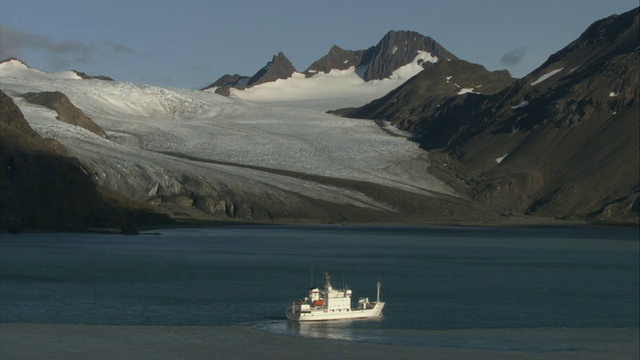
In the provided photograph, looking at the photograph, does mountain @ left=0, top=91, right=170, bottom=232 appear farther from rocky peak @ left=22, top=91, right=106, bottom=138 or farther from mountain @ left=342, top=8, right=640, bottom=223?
mountain @ left=342, top=8, right=640, bottom=223

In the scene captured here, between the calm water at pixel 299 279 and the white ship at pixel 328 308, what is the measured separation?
799mm

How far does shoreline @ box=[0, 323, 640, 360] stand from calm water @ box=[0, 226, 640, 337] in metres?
2.01

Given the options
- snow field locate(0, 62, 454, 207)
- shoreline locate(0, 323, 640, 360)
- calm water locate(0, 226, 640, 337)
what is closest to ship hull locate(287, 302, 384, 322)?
calm water locate(0, 226, 640, 337)

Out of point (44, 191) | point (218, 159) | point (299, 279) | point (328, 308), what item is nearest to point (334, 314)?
point (328, 308)

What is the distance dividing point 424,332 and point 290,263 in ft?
113

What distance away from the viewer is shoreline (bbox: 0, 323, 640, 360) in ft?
127

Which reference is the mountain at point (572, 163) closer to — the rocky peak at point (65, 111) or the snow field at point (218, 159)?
the snow field at point (218, 159)

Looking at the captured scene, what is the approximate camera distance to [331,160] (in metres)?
185

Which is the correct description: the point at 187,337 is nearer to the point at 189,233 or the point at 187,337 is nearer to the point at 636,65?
the point at 189,233

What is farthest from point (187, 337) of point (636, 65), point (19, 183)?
point (636, 65)

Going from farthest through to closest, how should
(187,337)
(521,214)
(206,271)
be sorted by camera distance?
1. (521,214)
2. (206,271)
3. (187,337)

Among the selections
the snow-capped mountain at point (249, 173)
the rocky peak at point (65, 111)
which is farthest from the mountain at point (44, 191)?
the rocky peak at point (65, 111)

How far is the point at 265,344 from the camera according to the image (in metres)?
41.1

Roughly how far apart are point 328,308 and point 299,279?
1803 centimetres
